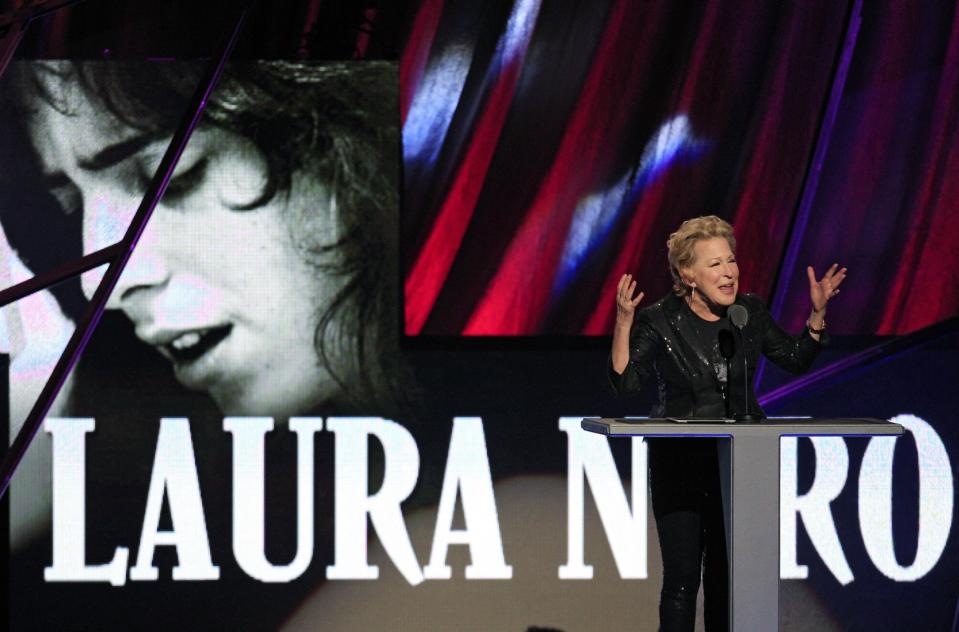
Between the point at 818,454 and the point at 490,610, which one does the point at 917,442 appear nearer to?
the point at 818,454

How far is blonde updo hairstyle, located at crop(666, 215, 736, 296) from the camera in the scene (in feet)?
8.99

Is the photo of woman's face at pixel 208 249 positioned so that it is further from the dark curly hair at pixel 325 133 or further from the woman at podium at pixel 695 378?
the woman at podium at pixel 695 378

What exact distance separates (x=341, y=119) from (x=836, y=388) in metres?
1.90

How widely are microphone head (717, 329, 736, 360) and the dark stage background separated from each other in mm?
1248

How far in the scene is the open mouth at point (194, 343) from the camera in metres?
3.81

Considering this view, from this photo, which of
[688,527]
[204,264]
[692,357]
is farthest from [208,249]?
[688,527]

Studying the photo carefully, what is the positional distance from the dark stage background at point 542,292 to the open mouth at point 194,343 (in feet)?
0.24

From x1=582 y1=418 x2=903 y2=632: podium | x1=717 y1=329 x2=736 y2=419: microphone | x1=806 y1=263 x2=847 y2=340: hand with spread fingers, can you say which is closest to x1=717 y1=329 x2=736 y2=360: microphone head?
x1=717 y1=329 x2=736 y2=419: microphone

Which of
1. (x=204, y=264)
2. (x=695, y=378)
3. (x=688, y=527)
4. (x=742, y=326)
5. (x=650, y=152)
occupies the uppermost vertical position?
(x=650, y=152)

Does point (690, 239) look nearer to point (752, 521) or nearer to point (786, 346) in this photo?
point (786, 346)

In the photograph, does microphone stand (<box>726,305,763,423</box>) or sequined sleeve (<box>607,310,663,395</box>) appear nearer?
microphone stand (<box>726,305,763,423</box>)

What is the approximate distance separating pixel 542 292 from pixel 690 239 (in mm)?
1132

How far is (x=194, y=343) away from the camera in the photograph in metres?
3.81

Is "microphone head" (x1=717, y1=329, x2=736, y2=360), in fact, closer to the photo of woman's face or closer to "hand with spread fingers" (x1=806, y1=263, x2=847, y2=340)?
"hand with spread fingers" (x1=806, y1=263, x2=847, y2=340)
